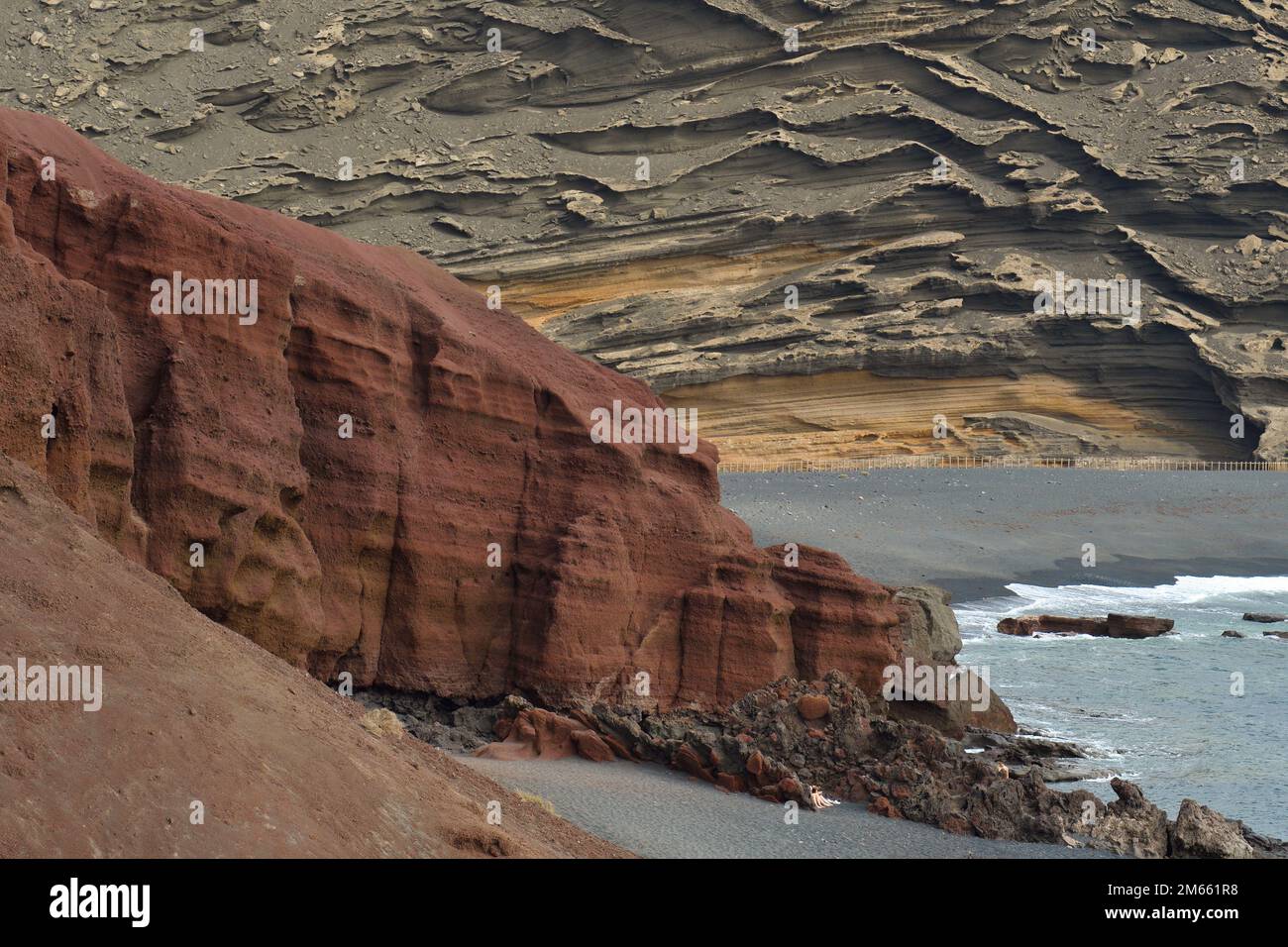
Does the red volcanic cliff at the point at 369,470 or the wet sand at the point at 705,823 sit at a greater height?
the red volcanic cliff at the point at 369,470

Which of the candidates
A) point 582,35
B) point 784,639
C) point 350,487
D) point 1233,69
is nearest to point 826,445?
point 582,35

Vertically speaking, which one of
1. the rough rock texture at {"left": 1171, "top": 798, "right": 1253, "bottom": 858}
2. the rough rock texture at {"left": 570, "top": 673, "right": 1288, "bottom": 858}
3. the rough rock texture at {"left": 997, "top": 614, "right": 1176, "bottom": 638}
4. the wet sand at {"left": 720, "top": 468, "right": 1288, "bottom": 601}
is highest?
the wet sand at {"left": 720, "top": 468, "right": 1288, "bottom": 601}

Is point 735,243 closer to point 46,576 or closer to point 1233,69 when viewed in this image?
point 1233,69

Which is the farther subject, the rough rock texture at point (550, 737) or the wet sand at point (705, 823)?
the rough rock texture at point (550, 737)

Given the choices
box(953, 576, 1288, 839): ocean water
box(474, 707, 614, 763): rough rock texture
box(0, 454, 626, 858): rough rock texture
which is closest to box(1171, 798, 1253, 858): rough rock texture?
box(953, 576, 1288, 839): ocean water

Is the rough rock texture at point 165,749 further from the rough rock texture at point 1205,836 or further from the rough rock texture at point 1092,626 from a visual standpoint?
the rough rock texture at point 1092,626

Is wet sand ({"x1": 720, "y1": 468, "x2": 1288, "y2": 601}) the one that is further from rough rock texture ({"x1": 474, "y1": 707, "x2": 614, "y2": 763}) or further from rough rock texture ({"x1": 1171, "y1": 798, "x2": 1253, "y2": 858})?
rough rock texture ({"x1": 474, "y1": 707, "x2": 614, "y2": 763})

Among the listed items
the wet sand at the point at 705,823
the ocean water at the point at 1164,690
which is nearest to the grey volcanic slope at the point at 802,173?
the ocean water at the point at 1164,690
